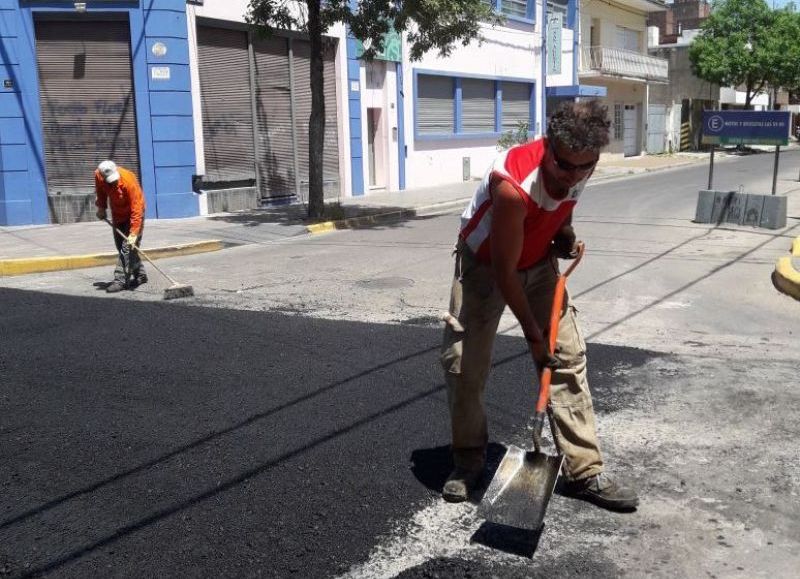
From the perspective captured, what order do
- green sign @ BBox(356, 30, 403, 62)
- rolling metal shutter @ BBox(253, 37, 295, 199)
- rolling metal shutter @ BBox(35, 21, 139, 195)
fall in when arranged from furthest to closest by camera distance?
1. green sign @ BBox(356, 30, 403, 62)
2. rolling metal shutter @ BBox(253, 37, 295, 199)
3. rolling metal shutter @ BBox(35, 21, 139, 195)

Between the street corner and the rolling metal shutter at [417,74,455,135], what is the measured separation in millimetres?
15524

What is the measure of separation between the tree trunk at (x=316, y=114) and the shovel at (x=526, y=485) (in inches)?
475

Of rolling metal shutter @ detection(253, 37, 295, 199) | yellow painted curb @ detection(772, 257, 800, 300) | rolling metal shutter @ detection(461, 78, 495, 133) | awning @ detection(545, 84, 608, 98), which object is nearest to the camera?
yellow painted curb @ detection(772, 257, 800, 300)

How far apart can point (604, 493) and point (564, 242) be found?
3.73 ft

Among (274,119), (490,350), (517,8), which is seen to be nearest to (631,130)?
(517,8)

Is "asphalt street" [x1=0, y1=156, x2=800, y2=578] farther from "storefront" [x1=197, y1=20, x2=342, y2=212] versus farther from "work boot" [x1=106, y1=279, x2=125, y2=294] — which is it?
"storefront" [x1=197, y1=20, x2=342, y2=212]

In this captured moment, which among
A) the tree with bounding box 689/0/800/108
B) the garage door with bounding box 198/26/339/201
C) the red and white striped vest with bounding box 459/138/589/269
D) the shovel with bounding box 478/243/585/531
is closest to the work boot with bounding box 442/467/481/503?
the shovel with bounding box 478/243/585/531

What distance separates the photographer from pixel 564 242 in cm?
377

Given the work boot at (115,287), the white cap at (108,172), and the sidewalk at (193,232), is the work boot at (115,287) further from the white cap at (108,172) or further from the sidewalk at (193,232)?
the sidewalk at (193,232)

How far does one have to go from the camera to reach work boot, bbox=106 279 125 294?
9.20 metres

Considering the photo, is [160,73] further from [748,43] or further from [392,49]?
[748,43]

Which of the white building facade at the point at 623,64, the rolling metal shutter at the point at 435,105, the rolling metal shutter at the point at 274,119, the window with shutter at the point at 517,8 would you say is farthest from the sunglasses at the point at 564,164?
the white building facade at the point at 623,64

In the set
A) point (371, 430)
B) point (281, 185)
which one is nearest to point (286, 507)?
point (371, 430)

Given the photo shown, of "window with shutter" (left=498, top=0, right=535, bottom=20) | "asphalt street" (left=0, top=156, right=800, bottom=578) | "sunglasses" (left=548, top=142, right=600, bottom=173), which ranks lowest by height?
"asphalt street" (left=0, top=156, right=800, bottom=578)
